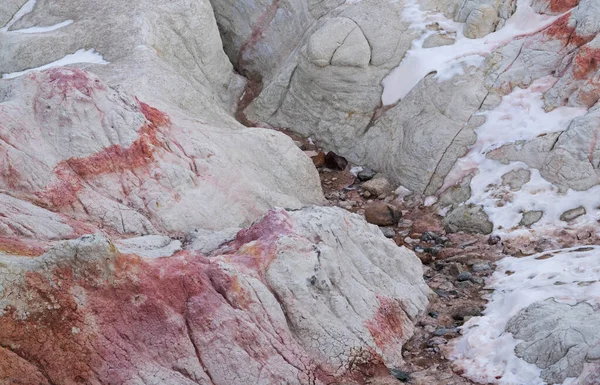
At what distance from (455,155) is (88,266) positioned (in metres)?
9.08

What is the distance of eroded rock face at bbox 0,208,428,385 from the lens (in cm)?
761

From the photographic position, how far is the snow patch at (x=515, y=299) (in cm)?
893

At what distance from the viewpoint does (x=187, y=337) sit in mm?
8273

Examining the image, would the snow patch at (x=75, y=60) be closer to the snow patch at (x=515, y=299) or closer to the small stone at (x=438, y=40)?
the small stone at (x=438, y=40)

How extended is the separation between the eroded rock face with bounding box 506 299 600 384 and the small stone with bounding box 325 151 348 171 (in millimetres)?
7642

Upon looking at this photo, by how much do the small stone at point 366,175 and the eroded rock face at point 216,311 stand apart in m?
5.67

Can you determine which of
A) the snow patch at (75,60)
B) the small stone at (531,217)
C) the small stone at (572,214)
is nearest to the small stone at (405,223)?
the small stone at (531,217)

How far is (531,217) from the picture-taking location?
1323 cm

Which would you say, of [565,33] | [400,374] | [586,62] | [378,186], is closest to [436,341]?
[400,374]

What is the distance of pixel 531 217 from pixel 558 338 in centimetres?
480

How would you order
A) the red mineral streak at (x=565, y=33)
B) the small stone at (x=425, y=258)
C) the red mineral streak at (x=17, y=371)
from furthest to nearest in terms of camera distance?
the red mineral streak at (x=565, y=33), the small stone at (x=425, y=258), the red mineral streak at (x=17, y=371)

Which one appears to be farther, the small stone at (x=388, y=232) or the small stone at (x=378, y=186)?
the small stone at (x=378, y=186)

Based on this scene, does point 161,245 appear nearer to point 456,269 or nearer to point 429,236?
point 456,269

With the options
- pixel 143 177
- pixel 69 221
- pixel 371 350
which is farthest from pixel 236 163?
pixel 371 350
